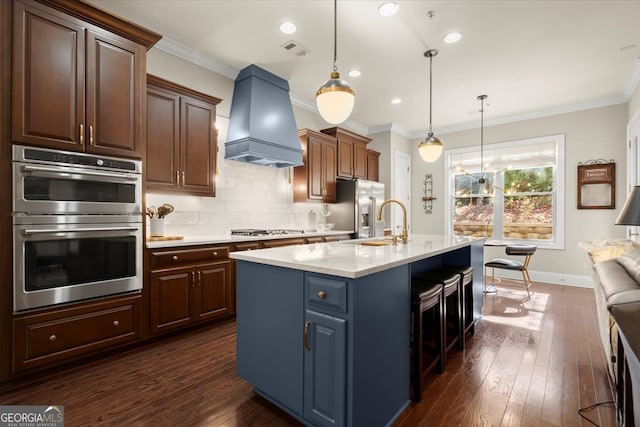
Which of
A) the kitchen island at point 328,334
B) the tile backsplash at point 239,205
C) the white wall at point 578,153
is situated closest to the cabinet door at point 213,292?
the tile backsplash at point 239,205

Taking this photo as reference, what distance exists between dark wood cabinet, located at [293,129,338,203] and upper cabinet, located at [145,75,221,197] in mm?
1481

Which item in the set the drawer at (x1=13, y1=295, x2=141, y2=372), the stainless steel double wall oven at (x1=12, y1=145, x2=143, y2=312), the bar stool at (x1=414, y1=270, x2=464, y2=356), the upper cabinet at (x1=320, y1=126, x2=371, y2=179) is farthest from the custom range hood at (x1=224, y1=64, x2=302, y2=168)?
the bar stool at (x1=414, y1=270, x2=464, y2=356)

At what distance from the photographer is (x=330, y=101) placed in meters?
2.15

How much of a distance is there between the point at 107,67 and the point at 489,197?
20.6 feet

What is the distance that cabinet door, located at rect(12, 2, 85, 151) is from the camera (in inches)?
79.9

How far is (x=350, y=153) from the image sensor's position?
18.2 feet

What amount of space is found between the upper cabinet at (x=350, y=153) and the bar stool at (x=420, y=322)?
3373 mm

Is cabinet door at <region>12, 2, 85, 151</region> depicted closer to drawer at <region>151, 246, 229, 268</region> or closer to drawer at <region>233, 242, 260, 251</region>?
drawer at <region>151, 246, 229, 268</region>

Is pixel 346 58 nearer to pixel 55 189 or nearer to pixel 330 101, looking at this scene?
pixel 330 101

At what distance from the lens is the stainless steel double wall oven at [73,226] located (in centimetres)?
205

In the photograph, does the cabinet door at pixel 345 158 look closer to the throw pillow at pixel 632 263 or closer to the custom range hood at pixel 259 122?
the custom range hood at pixel 259 122

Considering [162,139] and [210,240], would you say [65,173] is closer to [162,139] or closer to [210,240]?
[162,139]

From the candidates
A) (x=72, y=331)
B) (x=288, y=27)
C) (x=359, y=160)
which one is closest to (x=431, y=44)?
(x=288, y=27)

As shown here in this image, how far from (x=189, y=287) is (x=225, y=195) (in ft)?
4.57
